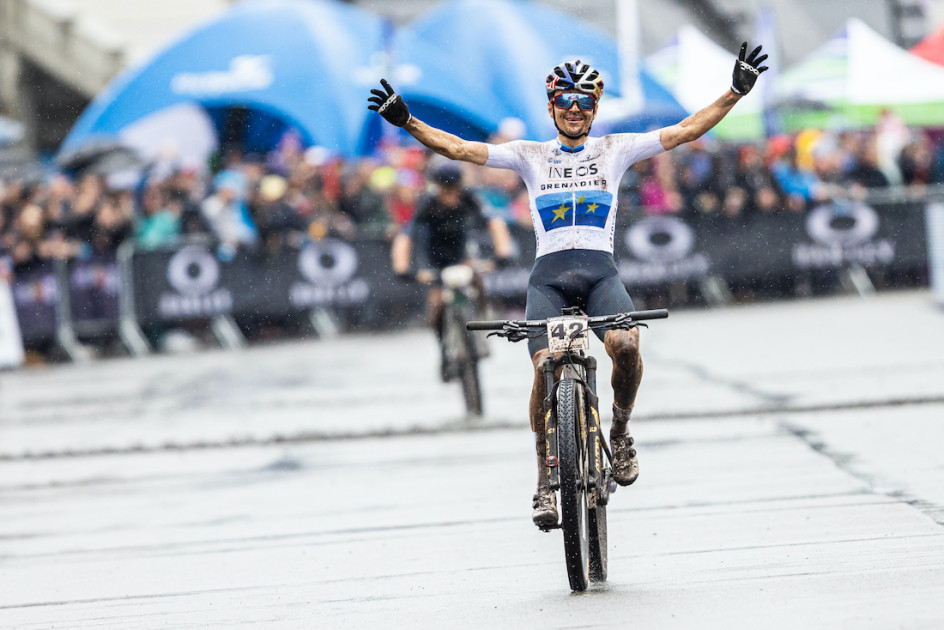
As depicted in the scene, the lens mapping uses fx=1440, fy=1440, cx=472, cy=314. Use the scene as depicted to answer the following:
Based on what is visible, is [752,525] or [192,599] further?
[752,525]

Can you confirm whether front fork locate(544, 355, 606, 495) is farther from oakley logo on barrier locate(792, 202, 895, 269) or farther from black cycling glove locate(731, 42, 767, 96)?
oakley logo on barrier locate(792, 202, 895, 269)

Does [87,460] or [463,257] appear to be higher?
[463,257]

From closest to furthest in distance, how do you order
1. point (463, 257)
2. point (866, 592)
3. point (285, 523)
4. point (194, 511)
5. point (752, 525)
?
point (866, 592) < point (752, 525) < point (285, 523) < point (194, 511) < point (463, 257)

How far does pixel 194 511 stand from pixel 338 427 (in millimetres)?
3263

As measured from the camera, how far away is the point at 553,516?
19.4 feet

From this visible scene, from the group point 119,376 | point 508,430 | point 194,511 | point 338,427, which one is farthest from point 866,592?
point 119,376

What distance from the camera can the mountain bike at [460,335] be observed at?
11844 mm

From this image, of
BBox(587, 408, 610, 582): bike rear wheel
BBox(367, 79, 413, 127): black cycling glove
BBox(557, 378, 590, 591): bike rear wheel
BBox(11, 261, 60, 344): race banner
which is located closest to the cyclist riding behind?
BBox(367, 79, 413, 127): black cycling glove

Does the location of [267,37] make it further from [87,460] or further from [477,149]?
[477,149]

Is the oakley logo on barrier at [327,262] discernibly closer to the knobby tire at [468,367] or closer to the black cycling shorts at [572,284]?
the knobby tire at [468,367]

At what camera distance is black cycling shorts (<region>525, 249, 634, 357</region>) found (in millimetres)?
6566

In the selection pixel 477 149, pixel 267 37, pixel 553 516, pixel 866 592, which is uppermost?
pixel 267 37

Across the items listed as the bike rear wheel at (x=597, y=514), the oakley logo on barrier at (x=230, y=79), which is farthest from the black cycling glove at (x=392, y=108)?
the oakley logo on barrier at (x=230, y=79)

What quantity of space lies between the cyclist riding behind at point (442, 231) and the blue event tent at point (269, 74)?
36.6 feet
